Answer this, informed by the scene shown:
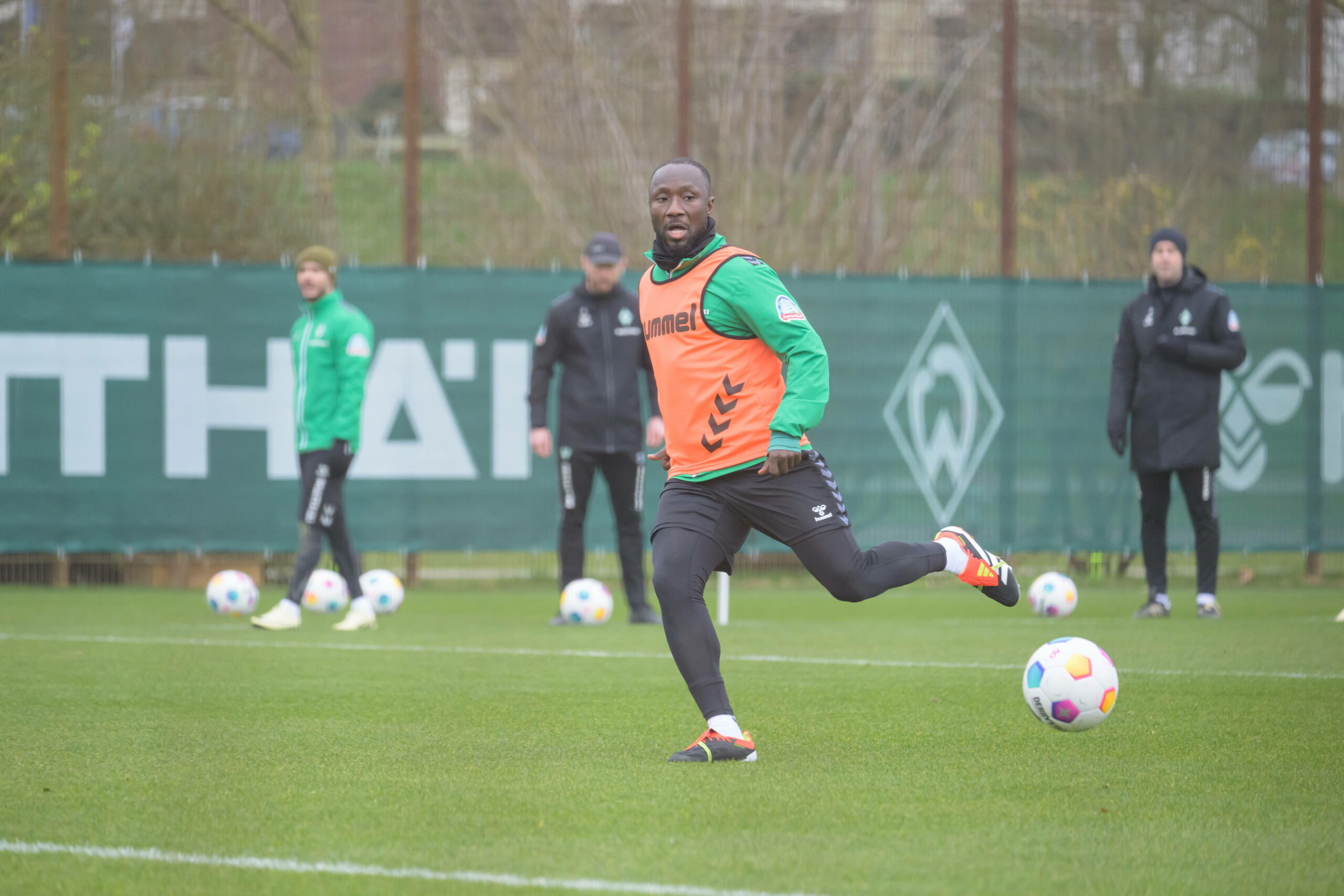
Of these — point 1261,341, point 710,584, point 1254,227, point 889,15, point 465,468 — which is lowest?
point 710,584

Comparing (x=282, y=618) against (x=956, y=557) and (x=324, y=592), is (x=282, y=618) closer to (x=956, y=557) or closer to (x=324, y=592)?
(x=324, y=592)

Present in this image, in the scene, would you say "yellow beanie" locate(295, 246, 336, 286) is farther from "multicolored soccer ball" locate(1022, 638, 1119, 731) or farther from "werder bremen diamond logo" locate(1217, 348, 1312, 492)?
"werder bremen diamond logo" locate(1217, 348, 1312, 492)

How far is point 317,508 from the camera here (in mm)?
9430

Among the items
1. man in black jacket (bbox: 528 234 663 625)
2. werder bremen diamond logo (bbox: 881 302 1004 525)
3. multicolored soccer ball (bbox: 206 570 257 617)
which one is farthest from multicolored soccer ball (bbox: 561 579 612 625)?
werder bremen diamond logo (bbox: 881 302 1004 525)

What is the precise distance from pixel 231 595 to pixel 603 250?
3360 mm

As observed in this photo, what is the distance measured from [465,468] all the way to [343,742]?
7383 millimetres

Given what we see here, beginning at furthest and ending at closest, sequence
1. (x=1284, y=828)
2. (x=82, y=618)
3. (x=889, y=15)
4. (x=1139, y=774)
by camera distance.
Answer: (x=889, y=15) → (x=82, y=618) → (x=1139, y=774) → (x=1284, y=828)

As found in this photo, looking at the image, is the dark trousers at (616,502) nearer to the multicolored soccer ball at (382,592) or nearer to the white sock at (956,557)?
the multicolored soccer ball at (382,592)

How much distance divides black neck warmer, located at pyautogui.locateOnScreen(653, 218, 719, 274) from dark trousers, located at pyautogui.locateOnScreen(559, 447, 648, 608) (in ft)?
16.2

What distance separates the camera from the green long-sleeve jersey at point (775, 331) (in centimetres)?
514

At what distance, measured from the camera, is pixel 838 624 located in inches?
412

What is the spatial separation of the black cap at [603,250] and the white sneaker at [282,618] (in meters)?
2.87

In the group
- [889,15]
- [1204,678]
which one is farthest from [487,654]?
[889,15]

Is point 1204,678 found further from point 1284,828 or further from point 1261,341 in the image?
point 1261,341
